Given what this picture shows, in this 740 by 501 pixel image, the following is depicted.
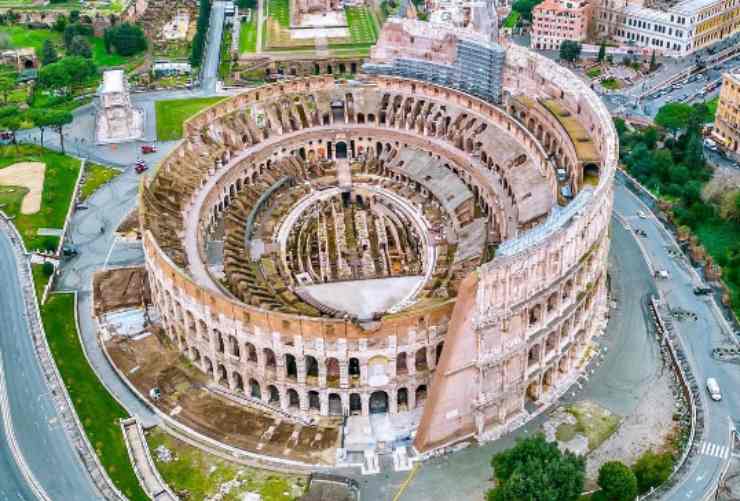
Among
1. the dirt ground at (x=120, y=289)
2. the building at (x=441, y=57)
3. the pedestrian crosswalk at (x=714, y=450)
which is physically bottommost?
the pedestrian crosswalk at (x=714, y=450)

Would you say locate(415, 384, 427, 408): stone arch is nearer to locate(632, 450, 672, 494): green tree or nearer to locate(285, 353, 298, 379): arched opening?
locate(285, 353, 298, 379): arched opening

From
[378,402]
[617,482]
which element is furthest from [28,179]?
[617,482]

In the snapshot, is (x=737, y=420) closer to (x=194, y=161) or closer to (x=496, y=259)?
(x=496, y=259)

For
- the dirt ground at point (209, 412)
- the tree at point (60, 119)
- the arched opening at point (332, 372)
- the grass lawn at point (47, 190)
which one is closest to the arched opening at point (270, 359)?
the dirt ground at point (209, 412)

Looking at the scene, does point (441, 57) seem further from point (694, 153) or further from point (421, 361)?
point (421, 361)

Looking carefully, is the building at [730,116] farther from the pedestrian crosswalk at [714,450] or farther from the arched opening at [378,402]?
the arched opening at [378,402]

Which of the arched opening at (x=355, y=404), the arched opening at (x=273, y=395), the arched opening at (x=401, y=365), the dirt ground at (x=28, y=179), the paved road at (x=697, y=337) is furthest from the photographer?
the dirt ground at (x=28, y=179)

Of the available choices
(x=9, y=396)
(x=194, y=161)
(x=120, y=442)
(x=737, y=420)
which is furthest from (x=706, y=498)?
(x=194, y=161)

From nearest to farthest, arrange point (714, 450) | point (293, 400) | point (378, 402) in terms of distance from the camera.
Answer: point (714, 450) → point (378, 402) → point (293, 400)
